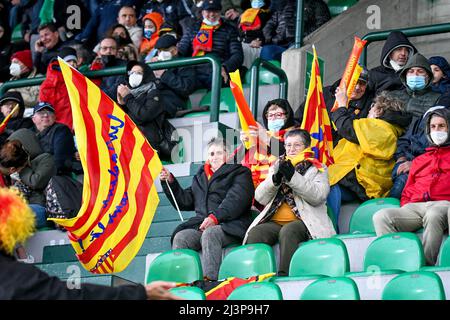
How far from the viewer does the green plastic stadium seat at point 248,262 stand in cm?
859

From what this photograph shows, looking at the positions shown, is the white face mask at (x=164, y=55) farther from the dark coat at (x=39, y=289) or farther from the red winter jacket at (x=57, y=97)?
the dark coat at (x=39, y=289)

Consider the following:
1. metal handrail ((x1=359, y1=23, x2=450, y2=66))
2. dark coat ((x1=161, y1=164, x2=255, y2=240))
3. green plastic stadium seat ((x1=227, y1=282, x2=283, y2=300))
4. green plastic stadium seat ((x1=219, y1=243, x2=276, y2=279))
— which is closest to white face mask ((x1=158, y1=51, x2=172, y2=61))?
metal handrail ((x1=359, y1=23, x2=450, y2=66))

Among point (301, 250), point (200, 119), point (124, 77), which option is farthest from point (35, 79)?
point (301, 250)

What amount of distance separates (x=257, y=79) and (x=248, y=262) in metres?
2.88

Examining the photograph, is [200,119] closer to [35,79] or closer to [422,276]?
[35,79]

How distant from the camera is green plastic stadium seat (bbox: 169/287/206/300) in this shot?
784 centimetres

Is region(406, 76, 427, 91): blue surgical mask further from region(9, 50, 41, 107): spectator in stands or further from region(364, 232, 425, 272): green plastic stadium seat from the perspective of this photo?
region(9, 50, 41, 107): spectator in stands

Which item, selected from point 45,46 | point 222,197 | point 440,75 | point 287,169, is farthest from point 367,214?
point 45,46

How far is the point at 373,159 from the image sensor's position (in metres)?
9.68

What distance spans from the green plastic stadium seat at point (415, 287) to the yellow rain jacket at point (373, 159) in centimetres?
229

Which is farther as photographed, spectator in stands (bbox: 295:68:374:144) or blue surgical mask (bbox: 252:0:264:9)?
blue surgical mask (bbox: 252:0:264:9)

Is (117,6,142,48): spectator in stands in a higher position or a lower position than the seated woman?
higher

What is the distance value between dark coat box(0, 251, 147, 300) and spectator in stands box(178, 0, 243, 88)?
645 cm

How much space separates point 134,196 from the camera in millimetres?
9258
